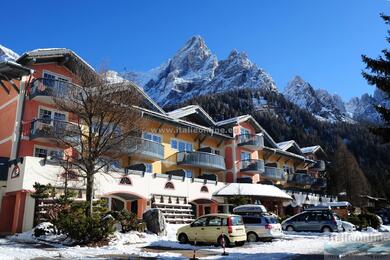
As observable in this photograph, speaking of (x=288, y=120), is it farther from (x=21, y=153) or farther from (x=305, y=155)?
(x=21, y=153)

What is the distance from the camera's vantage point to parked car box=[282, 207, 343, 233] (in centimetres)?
3006

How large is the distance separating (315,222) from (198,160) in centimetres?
1212

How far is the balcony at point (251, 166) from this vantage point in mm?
43600

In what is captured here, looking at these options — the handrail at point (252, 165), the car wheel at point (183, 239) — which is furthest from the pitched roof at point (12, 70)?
the handrail at point (252, 165)

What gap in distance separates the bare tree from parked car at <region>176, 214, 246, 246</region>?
17.4ft

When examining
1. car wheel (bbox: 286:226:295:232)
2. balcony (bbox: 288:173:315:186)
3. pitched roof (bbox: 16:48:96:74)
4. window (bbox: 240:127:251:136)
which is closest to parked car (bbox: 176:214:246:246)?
car wheel (bbox: 286:226:295:232)

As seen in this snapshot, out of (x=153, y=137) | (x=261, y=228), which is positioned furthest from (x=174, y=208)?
(x=261, y=228)

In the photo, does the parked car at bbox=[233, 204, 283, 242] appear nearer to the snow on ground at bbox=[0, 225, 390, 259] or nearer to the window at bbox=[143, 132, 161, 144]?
the snow on ground at bbox=[0, 225, 390, 259]

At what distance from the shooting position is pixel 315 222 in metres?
30.5

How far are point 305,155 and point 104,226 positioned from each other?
4918 cm

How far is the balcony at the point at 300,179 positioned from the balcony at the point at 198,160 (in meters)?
17.5

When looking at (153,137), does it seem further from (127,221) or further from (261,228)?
(261,228)

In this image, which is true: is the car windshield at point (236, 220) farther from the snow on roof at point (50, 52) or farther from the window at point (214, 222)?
the snow on roof at point (50, 52)

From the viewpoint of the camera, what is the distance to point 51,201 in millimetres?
23719
